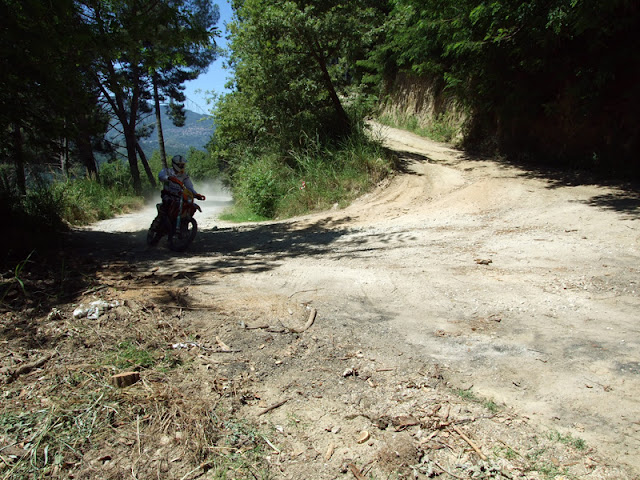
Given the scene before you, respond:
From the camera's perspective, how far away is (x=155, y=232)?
24.9ft

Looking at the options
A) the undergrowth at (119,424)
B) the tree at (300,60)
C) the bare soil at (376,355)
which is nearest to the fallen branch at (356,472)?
the bare soil at (376,355)

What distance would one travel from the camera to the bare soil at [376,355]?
2.34 m

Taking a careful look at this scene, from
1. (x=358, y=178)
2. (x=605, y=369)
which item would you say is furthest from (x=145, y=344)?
(x=358, y=178)

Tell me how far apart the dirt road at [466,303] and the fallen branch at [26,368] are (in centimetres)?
118

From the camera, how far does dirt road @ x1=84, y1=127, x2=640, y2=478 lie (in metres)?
2.79

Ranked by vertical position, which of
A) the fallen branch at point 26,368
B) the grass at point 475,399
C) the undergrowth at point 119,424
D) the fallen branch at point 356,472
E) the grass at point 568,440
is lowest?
the grass at point 568,440

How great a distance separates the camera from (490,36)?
1090cm

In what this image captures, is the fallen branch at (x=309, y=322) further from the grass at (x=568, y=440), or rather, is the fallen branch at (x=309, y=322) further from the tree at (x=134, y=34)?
the tree at (x=134, y=34)

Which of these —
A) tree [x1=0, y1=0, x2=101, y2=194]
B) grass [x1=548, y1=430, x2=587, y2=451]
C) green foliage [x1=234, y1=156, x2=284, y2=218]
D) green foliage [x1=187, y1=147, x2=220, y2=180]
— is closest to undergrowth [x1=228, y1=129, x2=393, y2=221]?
green foliage [x1=234, y1=156, x2=284, y2=218]

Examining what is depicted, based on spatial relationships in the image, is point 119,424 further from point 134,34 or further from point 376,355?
point 134,34

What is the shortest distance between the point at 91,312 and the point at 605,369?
4112mm

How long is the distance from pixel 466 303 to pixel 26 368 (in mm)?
3796

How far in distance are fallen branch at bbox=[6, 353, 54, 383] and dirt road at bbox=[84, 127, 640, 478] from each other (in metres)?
1.18

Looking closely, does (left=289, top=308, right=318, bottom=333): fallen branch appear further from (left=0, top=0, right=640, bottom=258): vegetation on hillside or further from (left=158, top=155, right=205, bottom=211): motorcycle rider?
(left=0, top=0, right=640, bottom=258): vegetation on hillside
